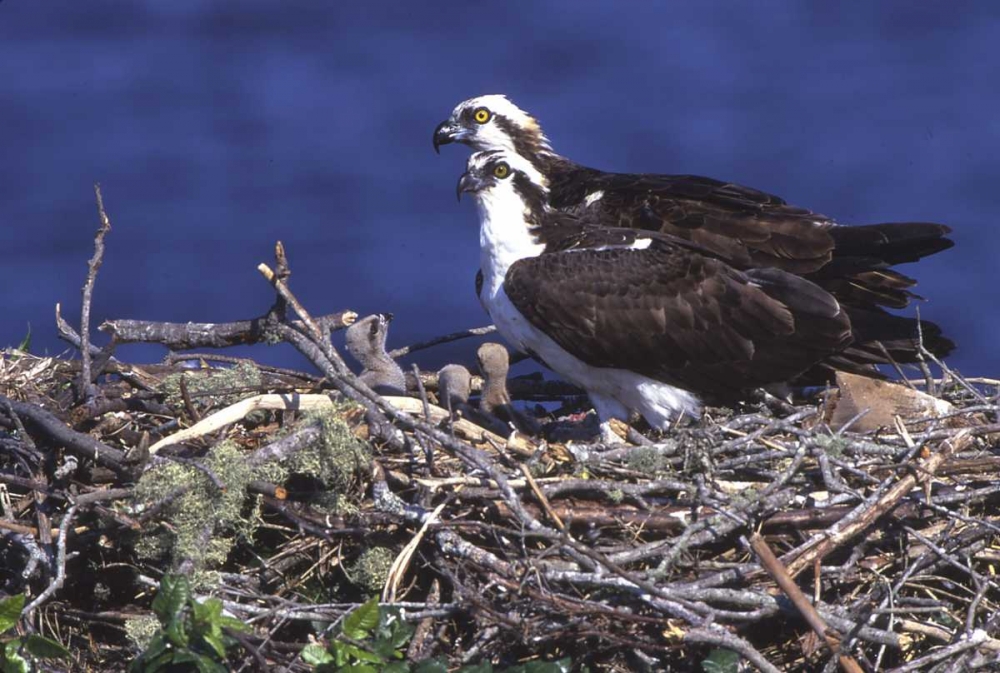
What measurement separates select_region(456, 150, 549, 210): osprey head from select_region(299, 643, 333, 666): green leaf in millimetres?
2824

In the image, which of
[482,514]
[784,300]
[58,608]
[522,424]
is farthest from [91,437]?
[784,300]

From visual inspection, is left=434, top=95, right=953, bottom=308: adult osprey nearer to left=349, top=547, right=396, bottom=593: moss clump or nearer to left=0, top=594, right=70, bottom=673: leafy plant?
left=349, top=547, right=396, bottom=593: moss clump

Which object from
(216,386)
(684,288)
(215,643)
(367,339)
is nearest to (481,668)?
(215,643)

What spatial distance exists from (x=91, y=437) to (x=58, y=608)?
639 mm

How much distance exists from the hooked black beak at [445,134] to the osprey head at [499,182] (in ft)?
5.27

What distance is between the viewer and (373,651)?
482 centimetres

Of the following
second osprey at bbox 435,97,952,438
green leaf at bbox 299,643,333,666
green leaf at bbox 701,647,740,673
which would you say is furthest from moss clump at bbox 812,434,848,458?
green leaf at bbox 299,643,333,666

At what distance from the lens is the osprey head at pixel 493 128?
8.52m

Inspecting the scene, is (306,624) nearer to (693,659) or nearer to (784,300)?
(693,659)

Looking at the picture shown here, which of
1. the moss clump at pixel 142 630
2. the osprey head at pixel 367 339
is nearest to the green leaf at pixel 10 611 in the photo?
the moss clump at pixel 142 630

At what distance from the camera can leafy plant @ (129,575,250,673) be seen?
475 cm

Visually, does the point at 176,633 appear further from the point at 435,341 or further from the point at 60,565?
the point at 435,341

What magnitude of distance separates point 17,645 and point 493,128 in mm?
4436

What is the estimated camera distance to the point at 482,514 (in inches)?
213
